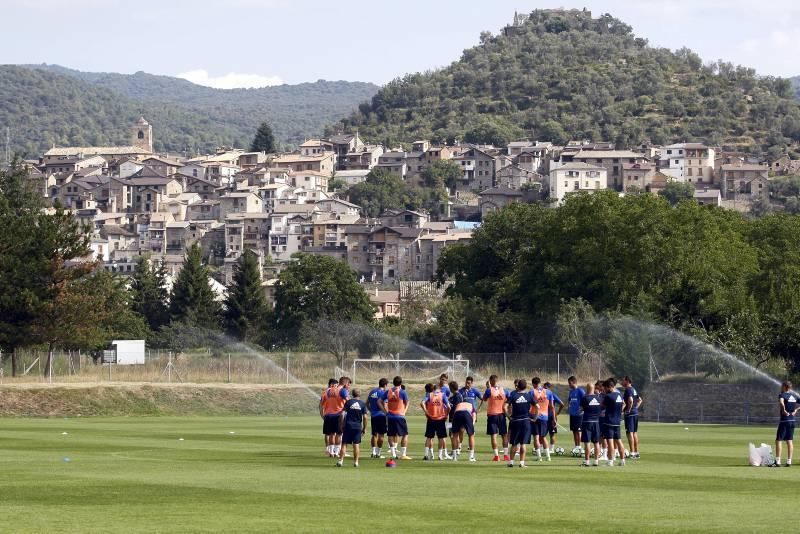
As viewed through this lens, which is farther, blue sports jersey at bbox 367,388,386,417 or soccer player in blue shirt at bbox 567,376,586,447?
soccer player in blue shirt at bbox 567,376,586,447

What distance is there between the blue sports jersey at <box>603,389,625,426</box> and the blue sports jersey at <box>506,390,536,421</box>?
156 centimetres

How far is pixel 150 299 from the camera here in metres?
147

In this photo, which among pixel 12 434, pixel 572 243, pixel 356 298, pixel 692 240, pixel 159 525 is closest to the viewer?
pixel 159 525

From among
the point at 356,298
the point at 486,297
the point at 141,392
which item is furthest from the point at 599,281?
the point at 356,298

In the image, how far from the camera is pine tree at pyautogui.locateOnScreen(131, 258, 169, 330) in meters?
144

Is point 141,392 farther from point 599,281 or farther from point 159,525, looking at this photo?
point 159,525

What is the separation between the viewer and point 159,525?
74.1ft

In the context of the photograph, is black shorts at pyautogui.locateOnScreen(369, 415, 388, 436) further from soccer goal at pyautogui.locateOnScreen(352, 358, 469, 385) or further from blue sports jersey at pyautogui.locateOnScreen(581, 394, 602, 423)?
soccer goal at pyautogui.locateOnScreen(352, 358, 469, 385)

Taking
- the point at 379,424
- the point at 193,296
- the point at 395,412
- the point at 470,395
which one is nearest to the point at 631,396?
the point at 470,395

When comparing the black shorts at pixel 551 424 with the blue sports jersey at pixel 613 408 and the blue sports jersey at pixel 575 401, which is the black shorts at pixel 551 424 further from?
the blue sports jersey at pixel 613 408

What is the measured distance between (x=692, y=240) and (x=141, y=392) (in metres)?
35.4

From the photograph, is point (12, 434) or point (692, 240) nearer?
point (12, 434)

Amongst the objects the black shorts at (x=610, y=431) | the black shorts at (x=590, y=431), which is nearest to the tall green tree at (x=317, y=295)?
the black shorts at (x=610, y=431)

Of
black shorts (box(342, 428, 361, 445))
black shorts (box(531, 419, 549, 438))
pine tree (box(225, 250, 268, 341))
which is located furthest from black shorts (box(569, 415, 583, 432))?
pine tree (box(225, 250, 268, 341))
